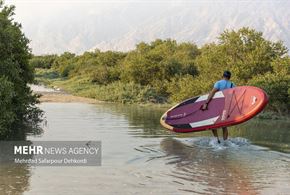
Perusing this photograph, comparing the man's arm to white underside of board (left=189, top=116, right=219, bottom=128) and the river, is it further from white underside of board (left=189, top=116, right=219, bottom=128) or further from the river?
the river

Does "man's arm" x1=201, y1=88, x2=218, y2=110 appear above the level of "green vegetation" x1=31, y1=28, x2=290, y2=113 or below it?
below

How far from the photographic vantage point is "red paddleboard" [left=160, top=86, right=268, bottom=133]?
1548cm

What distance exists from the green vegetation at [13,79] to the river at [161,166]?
1.11m

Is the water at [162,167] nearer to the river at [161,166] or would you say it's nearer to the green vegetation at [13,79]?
the river at [161,166]

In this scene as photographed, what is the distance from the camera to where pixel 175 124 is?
17.2 meters

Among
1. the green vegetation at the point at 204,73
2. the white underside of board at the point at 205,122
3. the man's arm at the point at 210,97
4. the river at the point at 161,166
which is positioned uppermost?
the green vegetation at the point at 204,73

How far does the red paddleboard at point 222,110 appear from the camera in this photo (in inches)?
610

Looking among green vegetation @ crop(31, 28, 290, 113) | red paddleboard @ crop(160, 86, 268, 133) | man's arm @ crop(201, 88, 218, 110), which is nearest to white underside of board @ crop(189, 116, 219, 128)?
red paddleboard @ crop(160, 86, 268, 133)

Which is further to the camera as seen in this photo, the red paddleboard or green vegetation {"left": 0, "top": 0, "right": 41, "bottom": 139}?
the red paddleboard

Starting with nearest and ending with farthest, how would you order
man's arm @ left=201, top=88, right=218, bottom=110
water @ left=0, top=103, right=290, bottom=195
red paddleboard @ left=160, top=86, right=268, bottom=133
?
water @ left=0, top=103, right=290, bottom=195, red paddleboard @ left=160, top=86, right=268, bottom=133, man's arm @ left=201, top=88, right=218, bottom=110

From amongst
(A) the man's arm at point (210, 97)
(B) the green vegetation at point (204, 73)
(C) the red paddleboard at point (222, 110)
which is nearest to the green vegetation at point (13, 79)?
(C) the red paddleboard at point (222, 110)

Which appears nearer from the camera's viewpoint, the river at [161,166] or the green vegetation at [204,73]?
the river at [161,166]

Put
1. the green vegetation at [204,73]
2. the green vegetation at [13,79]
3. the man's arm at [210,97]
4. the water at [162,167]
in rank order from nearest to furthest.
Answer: the water at [162,167], the green vegetation at [13,79], the man's arm at [210,97], the green vegetation at [204,73]

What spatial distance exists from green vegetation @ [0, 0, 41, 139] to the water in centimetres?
118
